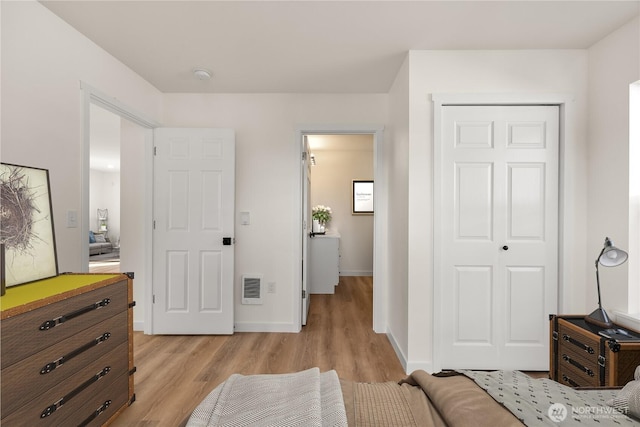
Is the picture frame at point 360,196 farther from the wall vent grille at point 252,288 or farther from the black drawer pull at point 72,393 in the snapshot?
the black drawer pull at point 72,393

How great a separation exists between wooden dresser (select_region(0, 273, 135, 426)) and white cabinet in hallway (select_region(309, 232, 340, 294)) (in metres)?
3.32

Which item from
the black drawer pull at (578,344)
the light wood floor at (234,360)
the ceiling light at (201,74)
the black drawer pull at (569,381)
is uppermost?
the ceiling light at (201,74)

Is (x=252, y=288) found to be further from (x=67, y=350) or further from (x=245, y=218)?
(x=67, y=350)

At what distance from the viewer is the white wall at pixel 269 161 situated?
351cm

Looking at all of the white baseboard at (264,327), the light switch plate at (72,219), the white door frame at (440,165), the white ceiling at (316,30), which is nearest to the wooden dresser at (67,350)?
the light switch plate at (72,219)

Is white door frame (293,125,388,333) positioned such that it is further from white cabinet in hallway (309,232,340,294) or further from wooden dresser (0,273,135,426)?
wooden dresser (0,273,135,426)

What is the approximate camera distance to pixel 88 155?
243 centimetres

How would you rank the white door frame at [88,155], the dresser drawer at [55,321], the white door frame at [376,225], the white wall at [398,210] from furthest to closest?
the white door frame at [376,225], the white wall at [398,210], the white door frame at [88,155], the dresser drawer at [55,321]

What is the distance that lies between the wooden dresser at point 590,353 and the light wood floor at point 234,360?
1091mm

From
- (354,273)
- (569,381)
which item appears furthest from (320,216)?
(569,381)

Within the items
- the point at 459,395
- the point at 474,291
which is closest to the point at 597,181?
the point at 474,291

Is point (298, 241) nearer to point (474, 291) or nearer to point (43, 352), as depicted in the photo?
point (474, 291)

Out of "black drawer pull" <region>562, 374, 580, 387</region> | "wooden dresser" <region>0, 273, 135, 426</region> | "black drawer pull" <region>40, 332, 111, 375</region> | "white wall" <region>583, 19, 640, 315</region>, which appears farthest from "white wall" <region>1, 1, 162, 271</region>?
"white wall" <region>583, 19, 640, 315</region>

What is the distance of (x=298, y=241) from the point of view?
350 centimetres
